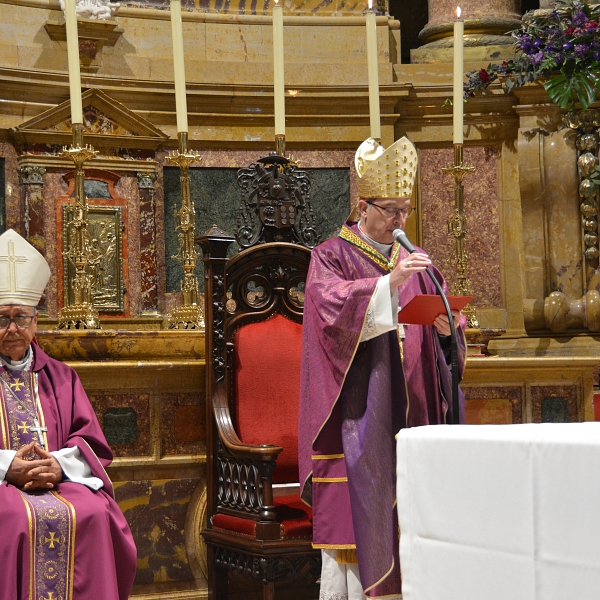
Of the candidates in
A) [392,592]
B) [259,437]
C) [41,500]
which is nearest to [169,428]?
[259,437]

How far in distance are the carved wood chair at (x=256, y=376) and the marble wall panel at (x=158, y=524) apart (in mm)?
205

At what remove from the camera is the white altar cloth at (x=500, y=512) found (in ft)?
4.63

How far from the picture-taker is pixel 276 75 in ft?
14.3

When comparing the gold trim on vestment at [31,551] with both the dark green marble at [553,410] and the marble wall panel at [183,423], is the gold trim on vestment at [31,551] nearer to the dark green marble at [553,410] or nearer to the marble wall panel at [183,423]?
the marble wall panel at [183,423]

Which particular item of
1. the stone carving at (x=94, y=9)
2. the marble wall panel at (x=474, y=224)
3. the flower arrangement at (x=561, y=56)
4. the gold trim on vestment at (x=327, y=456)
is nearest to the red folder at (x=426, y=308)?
the gold trim on vestment at (x=327, y=456)

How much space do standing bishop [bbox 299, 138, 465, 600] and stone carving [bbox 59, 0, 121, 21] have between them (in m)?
3.20

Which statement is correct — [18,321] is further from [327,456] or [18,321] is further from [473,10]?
[473,10]

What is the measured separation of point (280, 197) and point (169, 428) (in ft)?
3.27

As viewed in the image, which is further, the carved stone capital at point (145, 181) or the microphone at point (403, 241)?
the carved stone capital at point (145, 181)

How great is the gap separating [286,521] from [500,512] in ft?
6.94

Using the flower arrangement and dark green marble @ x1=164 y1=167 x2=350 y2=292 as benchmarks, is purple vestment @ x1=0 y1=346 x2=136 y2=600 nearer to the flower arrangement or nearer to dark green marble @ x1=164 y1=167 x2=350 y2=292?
dark green marble @ x1=164 y1=167 x2=350 y2=292

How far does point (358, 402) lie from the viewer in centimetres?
327

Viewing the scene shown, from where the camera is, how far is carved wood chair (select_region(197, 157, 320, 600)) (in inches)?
143

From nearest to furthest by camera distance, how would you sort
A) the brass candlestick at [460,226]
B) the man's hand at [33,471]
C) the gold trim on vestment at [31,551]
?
the gold trim on vestment at [31,551], the man's hand at [33,471], the brass candlestick at [460,226]
